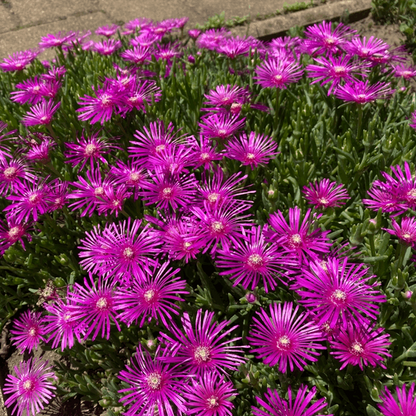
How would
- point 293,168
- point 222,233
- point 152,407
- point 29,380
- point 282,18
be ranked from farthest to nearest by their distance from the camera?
point 282,18 < point 293,168 < point 29,380 < point 222,233 < point 152,407

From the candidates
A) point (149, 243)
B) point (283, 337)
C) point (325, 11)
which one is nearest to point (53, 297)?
point (149, 243)

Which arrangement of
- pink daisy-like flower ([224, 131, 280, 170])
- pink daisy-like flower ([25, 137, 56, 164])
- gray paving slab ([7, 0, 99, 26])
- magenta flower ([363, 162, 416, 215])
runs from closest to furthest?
1. magenta flower ([363, 162, 416, 215])
2. pink daisy-like flower ([224, 131, 280, 170])
3. pink daisy-like flower ([25, 137, 56, 164])
4. gray paving slab ([7, 0, 99, 26])

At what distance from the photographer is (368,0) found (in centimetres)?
357

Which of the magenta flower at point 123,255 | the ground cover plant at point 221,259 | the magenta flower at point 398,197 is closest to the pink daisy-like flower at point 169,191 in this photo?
the ground cover plant at point 221,259

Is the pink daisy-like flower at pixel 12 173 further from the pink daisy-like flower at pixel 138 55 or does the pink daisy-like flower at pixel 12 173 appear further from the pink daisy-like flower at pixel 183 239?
the pink daisy-like flower at pixel 138 55

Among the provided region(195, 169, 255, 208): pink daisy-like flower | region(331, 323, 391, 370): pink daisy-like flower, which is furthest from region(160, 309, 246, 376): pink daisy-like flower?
region(195, 169, 255, 208): pink daisy-like flower

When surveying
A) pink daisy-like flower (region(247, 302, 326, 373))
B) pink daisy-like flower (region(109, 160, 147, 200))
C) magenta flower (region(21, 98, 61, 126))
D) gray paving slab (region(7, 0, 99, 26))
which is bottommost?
pink daisy-like flower (region(247, 302, 326, 373))

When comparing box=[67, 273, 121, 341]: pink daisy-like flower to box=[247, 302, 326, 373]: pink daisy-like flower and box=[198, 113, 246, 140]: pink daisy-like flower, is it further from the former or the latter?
box=[198, 113, 246, 140]: pink daisy-like flower

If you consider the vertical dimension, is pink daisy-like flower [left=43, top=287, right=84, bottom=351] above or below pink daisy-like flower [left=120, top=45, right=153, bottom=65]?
below

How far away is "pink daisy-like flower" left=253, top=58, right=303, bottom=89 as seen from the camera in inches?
69.9

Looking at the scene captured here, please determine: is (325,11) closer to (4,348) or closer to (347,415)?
Answer: (347,415)

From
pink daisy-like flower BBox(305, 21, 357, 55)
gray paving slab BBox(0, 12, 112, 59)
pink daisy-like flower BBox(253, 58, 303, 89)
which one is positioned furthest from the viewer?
gray paving slab BBox(0, 12, 112, 59)

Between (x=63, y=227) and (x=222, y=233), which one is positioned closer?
(x=222, y=233)

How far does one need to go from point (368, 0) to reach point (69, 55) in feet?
9.55
